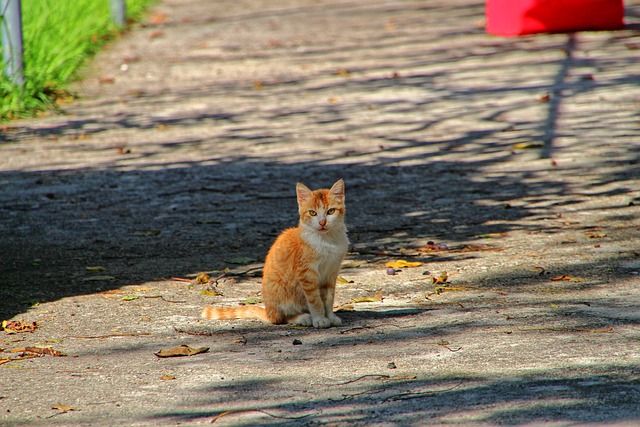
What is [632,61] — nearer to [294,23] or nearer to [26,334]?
[294,23]

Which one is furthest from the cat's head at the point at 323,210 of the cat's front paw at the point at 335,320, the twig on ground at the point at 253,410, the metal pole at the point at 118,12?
the metal pole at the point at 118,12

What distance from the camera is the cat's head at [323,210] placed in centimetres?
464

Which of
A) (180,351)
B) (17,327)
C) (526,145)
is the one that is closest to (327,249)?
(180,351)

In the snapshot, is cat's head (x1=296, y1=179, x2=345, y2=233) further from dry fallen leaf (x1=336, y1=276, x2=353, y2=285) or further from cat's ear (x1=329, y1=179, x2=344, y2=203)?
dry fallen leaf (x1=336, y1=276, x2=353, y2=285)

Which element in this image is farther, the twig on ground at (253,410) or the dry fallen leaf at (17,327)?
the dry fallen leaf at (17,327)

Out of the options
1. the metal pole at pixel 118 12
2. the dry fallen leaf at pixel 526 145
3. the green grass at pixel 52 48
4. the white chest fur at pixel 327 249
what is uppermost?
the metal pole at pixel 118 12

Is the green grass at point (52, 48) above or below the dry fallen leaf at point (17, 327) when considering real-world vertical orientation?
above

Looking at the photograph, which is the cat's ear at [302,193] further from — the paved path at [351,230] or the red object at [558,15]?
the red object at [558,15]

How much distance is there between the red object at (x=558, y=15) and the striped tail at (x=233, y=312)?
9.18 m

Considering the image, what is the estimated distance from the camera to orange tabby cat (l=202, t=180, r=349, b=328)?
463cm

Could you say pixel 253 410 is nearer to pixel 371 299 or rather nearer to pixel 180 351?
pixel 180 351

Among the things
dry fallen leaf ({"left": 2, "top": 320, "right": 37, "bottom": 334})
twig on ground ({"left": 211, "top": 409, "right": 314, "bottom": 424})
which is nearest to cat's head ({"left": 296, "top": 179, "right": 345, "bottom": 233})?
twig on ground ({"left": 211, "top": 409, "right": 314, "bottom": 424})

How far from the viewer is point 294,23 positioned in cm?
1697

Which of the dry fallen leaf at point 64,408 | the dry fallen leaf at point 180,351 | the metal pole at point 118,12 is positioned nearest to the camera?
the dry fallen leaf at point 64,408
